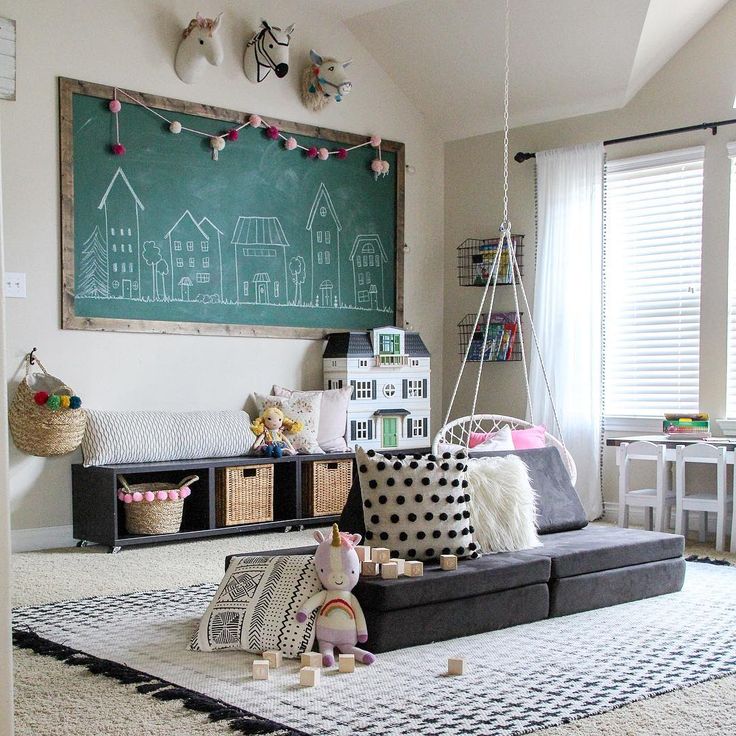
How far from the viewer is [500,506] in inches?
147

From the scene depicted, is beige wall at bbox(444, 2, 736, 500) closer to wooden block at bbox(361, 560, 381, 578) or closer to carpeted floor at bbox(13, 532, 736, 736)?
wooden block at bbox(361, 560, 381, 578)

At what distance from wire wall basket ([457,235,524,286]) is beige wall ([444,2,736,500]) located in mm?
58

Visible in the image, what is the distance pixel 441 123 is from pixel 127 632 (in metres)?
4.74

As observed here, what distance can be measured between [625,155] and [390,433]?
2255mm

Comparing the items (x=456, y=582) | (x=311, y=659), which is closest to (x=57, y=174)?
(x=456, y=582)

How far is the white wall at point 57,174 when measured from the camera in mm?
5203

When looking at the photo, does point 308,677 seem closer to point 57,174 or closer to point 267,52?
point 57,174

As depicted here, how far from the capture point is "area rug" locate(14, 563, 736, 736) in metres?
2.54

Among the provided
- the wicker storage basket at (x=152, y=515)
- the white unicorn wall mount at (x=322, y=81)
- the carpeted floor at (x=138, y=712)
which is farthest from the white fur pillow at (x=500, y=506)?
the white unicorn wall mount at (x=322, y=81)

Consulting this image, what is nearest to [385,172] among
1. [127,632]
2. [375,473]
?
[375,473]

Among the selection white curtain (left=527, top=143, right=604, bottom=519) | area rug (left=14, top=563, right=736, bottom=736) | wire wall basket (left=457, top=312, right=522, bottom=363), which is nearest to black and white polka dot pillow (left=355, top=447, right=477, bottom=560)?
area rug (left=14, top=563, right=736, bottom=736)

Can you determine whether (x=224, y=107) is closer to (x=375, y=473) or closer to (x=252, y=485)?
(x=252, y=485)

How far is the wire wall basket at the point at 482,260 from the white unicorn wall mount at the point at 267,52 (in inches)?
69.7

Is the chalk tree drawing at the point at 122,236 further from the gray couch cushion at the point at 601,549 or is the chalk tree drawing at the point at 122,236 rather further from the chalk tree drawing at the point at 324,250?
the gray couch cushion at the point at 601,549
